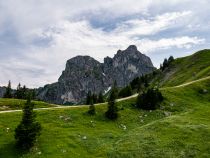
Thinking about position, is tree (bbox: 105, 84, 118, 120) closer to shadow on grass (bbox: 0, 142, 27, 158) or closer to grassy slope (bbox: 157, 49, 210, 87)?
shadow on grass (bbox: 0, 142, 27, 158)

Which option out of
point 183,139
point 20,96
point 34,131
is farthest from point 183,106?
point 20,96

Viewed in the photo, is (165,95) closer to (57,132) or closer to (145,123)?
(145,123)

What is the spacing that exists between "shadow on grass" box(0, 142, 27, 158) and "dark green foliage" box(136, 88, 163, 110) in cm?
3623

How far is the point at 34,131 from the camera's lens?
57.6 meters

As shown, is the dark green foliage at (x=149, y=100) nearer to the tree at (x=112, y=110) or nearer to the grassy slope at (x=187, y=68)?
the tree at (x=112, y=110)

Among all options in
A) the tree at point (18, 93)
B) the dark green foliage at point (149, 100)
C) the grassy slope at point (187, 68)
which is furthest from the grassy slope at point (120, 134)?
the grassy slope at point (187, 68)

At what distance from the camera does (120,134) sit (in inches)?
2598

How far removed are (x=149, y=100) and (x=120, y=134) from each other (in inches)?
824

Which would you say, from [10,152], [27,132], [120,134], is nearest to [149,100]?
[120,134]

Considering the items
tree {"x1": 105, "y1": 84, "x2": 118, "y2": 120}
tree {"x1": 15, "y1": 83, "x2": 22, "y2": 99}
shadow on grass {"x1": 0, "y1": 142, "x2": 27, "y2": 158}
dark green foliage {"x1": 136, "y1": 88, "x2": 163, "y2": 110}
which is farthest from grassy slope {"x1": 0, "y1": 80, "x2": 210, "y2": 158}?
tree {"x1": 15, "y1": 83, "x2": 22, "y2": 99}

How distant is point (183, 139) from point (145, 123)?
1444 cm

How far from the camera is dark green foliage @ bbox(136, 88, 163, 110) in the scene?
84.5 meters

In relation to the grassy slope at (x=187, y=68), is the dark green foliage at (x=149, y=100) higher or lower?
lower

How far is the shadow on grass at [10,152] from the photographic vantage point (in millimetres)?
54344
